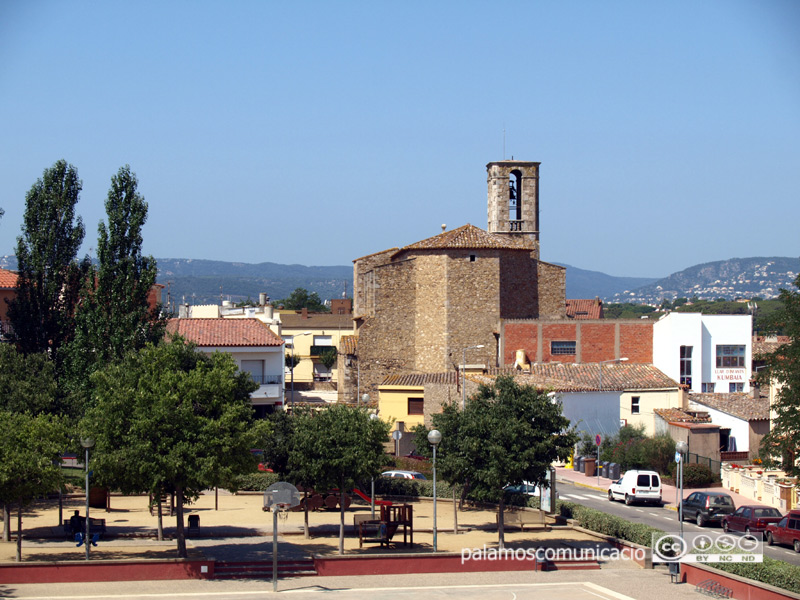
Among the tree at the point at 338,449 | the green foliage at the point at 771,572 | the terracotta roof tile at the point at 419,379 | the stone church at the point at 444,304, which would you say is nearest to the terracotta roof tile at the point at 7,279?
the stone church at the point at 444,304

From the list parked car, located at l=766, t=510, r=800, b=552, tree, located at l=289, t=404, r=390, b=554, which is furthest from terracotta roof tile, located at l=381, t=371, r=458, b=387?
tree, located at l=289, t=404, r=390, b=554

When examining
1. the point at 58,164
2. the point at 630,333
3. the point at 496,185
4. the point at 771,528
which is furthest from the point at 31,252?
the point at 496,185

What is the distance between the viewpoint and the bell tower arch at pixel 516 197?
72750mm

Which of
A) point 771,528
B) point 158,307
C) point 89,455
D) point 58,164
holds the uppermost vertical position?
point 58,164

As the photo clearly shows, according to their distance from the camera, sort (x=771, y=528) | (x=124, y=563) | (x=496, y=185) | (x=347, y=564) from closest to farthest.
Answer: (x=124, y=563) → (x=347, y=564) → (x=771, y=528) → (x=496, y=185)

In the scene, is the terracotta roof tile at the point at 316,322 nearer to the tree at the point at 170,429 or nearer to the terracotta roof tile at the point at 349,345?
the terracotta roof tile at the point at 349,345

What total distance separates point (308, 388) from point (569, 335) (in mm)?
35743

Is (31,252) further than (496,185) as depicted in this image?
No

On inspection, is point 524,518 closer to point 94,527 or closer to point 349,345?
point 94,527

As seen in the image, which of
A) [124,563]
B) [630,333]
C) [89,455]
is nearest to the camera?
[124,563]

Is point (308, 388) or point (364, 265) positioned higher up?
point (364, 265)

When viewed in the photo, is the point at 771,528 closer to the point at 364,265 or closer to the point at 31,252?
the point at 31,252

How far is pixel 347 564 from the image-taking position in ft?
79.2

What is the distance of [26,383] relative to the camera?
107 ft
